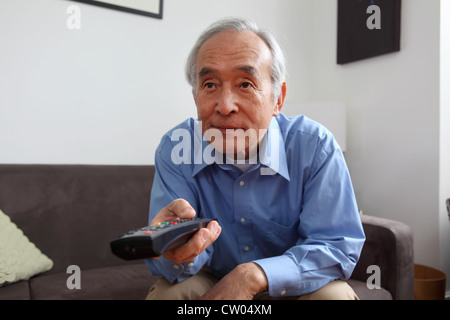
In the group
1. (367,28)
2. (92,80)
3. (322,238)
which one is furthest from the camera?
(367,28)

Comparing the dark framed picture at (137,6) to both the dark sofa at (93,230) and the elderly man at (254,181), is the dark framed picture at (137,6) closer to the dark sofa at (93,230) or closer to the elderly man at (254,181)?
the dark sofa at (93,230)

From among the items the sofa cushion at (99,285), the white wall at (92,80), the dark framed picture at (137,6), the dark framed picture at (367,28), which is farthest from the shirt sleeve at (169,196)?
the dark framed picture at (367,28)

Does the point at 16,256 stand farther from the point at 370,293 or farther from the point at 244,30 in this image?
the point at 370,293

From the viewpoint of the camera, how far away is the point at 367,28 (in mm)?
2076

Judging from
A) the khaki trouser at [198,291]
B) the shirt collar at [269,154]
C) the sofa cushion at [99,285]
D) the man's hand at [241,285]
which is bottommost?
the sofa cushion at [99,285]

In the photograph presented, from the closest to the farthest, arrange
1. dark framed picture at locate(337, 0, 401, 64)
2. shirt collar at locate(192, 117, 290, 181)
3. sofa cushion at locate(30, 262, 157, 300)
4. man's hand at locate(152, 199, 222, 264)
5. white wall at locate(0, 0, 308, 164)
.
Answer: man's hand at locate(152, 199, 222, 264) → shirt collar at locate(192, 117, 290, 181) → sofa cushion at locate(30, 262, 157, 300) → white wall at locate(0, 0, 308, 164) → dark framed picture at locate(337, 0, 401, 64)

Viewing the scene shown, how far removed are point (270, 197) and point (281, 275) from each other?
0.77 feet

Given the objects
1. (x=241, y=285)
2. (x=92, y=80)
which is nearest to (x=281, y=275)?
(x=241, y=285)

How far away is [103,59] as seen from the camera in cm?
175

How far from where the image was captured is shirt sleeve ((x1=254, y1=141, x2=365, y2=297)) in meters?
0.72

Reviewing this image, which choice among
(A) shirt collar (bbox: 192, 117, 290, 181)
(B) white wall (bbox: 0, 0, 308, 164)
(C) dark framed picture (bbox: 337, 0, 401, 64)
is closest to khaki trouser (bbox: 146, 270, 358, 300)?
(A) shirt collar (bbox: 192, 117, 290, 181)

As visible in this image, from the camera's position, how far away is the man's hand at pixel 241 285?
660mm

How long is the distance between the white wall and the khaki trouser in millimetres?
1108

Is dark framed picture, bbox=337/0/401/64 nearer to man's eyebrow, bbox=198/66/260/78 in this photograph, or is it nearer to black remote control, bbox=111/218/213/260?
man's eyebrow, bbox=198/66/260/78
